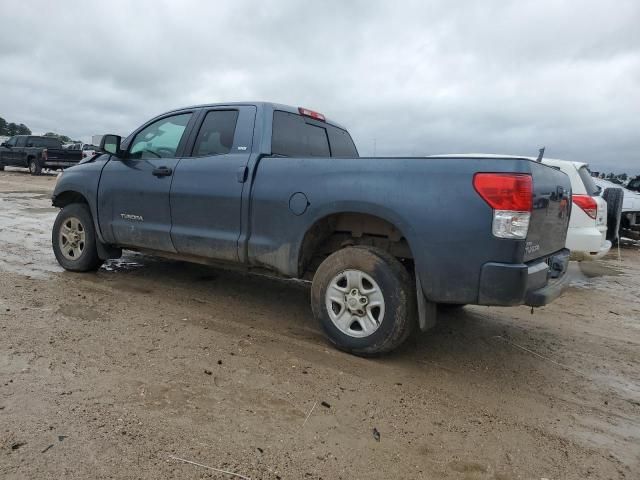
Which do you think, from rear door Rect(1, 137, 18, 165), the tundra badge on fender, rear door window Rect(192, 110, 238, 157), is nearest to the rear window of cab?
rear door window Rect(192, 110, 238, 157)

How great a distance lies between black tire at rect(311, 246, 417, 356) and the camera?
3375 millimetres

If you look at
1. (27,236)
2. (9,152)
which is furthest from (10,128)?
(27,236)

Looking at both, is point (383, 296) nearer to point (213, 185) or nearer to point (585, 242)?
point (213, 185)

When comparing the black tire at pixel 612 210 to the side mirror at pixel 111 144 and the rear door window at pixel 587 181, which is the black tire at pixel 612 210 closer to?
the rear door window at pixel 587 181

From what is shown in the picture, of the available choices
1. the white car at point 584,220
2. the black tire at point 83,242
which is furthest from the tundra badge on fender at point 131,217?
the white car at point 584,220

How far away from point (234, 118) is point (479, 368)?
3.01 metres

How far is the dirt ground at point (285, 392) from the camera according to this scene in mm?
2324

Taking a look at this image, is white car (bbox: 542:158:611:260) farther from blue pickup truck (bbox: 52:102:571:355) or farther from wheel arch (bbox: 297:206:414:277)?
wheel arch (bbox: 297:206:414:277)

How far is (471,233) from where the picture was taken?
307 cm

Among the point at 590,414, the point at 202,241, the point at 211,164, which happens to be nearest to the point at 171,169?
the point at 211,164

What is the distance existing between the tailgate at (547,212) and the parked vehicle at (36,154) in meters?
23.5

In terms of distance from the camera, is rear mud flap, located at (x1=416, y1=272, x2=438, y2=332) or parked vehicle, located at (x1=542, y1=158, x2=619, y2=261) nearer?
rear mud flap, located at (x1=416, y1=272, x2=438, y2=332)

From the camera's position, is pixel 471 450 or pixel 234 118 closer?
pixel 471 450

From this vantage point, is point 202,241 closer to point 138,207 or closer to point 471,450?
point 138,207
